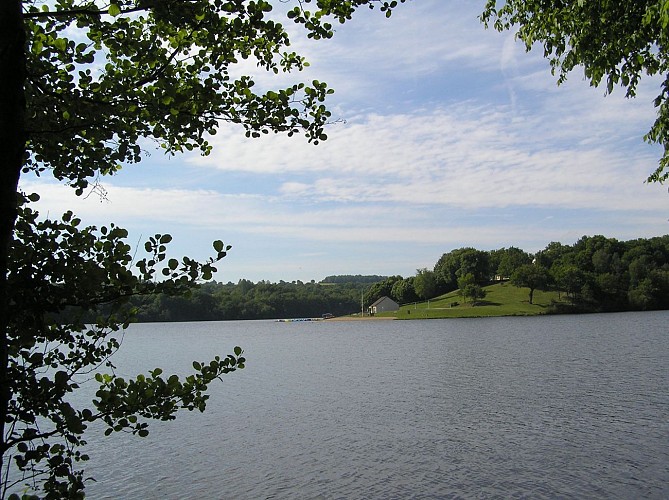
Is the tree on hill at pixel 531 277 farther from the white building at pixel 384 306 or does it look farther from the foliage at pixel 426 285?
the white building at pixel 384 306

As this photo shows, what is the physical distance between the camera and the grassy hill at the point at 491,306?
143875 mm

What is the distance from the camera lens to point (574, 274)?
146 meters

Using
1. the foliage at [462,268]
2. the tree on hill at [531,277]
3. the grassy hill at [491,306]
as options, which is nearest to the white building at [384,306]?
the grassy hill at [491,306]

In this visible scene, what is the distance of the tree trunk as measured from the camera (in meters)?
3.40

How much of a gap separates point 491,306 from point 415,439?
436ft

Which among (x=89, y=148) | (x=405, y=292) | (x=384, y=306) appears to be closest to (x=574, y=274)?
(x=405, y=292)

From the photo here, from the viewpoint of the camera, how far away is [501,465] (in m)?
19.7

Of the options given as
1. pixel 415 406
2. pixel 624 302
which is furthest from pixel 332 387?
pixel 624 302

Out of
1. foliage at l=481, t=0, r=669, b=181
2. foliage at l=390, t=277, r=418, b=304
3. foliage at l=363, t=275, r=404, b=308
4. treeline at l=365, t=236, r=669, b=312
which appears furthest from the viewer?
foliage at l=363, t=275, r=404, b=308

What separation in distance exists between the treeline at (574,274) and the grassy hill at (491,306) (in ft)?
11.2

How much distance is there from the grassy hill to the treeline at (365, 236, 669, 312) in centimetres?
341

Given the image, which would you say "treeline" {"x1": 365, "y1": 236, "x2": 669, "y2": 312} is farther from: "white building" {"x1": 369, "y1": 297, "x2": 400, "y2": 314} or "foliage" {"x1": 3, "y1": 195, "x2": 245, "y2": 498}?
"foliage" {"x1": 3, "y1": 195, "x2": 245, "y2": 498}

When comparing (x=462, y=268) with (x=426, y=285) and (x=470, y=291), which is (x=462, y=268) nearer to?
(x=426, y=285)

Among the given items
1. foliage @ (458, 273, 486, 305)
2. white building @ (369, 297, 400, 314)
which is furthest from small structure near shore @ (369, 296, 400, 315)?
foliage @ (458, 273, 486, 305)
